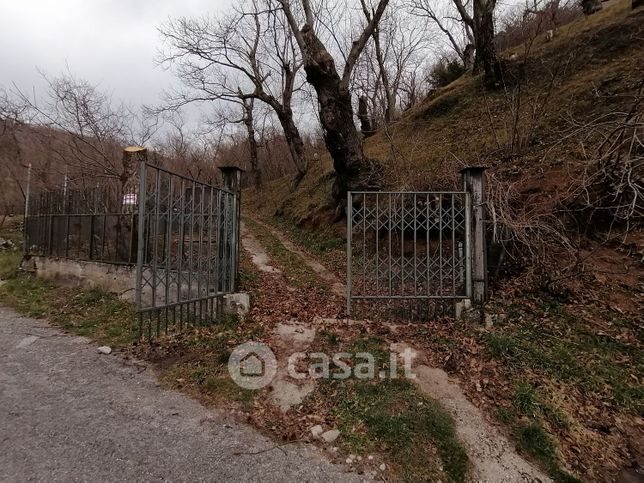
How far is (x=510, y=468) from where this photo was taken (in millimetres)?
2615

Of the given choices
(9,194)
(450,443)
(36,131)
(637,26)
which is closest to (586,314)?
(450,443)

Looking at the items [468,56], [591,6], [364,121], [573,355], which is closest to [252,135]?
[364,121]

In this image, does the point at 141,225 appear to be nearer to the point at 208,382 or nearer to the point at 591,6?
the point at 208,382

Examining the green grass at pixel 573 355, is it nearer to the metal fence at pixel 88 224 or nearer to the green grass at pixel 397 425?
the green grass at pixel 397 425

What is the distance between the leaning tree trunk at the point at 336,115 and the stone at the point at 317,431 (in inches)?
259

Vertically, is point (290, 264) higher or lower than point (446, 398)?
higher

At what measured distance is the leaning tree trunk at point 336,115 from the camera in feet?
26.8

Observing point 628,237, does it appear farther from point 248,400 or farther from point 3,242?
point 3,242

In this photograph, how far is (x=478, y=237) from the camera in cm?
495

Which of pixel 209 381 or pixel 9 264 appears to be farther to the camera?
pixel 9 264

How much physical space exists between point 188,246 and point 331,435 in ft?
9.28

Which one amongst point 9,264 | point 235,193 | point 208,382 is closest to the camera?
point 208,382

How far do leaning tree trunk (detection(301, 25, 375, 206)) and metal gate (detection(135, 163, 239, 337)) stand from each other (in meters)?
3.81

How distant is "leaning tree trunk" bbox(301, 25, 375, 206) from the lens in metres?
8.17
